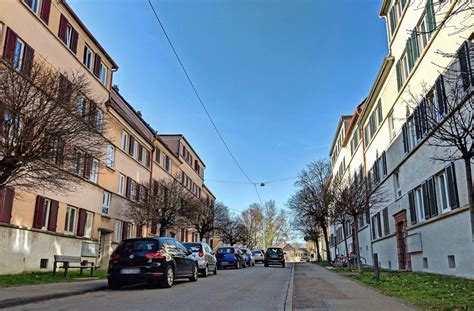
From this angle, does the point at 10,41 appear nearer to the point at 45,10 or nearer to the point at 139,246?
the point at 45,10

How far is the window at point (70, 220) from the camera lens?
22.4 meters

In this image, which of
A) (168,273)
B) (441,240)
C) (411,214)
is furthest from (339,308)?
(411,214)

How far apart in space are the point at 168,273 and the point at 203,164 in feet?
169

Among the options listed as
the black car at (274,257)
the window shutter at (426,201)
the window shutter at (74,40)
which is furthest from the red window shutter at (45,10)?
the black car at (274,257)

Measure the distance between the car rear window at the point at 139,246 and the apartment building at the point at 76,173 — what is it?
288 centimetres

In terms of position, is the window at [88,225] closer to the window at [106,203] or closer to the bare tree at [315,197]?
the window at [106,203]

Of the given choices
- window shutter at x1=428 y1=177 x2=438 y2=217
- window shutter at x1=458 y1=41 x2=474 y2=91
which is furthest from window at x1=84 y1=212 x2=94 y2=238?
window shutter at x1=458 y1=41 x2=474 y2=91

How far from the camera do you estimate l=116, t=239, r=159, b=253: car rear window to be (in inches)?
543

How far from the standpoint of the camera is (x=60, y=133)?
11672mm

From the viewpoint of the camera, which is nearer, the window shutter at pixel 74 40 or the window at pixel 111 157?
the window shutter at pixel 74 40

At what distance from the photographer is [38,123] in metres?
11.4

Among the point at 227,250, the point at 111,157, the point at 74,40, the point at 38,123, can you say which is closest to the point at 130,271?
the point at 38,123

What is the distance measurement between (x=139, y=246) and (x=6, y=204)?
6416 millimetres

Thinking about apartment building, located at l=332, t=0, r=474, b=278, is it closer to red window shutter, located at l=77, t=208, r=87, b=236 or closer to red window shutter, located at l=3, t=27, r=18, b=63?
red window shutter, located at l=3, t=27, r=18, b=63
